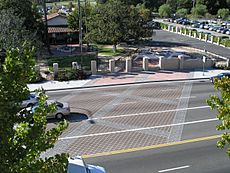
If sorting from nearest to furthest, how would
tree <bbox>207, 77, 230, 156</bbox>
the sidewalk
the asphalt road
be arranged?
tree <bbox>207, 77, 230, 156</bbox> < the sidewalk < the asphalt road

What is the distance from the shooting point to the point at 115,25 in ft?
134

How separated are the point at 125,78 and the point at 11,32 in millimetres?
11665

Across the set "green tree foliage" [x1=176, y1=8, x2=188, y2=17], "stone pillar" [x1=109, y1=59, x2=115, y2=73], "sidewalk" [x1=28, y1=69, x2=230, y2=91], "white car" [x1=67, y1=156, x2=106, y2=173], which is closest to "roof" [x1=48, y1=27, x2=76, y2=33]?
"stone pillar" [x1=109, y1=59, x2=115, y2=73]

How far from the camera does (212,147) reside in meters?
18.1

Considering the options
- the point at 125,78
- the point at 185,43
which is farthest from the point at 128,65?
the point at 185,43

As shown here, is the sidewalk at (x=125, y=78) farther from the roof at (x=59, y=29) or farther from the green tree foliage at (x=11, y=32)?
the roof at (x=59, y=29)

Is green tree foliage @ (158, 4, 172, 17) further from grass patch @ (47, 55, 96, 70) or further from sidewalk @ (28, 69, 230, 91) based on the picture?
sidewalk @ (28, 69, 230, 91)

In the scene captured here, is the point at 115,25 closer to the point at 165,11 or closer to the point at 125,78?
the point at 125,78

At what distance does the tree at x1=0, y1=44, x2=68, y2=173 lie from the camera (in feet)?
23.5

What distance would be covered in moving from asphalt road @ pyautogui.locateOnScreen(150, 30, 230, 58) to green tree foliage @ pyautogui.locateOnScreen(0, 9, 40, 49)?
25.4 m

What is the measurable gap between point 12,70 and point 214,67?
114 feet

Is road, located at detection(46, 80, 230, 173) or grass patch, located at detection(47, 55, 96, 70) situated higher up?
grass patch, located at detection(47, 55, 96, 70)

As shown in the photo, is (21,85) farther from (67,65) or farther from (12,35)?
(67,65)

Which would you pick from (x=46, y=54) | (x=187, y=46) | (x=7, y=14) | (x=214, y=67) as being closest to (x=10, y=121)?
(x=7, y=14)
